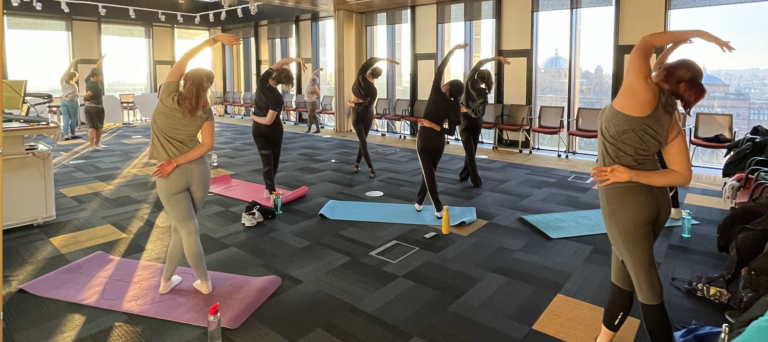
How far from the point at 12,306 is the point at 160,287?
892 millimetres

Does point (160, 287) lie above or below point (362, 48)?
below

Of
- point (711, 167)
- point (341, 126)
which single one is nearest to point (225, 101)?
point (341, 126)

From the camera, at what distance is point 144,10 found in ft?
48.6

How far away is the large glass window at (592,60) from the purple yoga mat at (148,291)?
7.77 metres

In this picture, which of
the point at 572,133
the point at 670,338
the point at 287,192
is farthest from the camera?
the point at 572,133

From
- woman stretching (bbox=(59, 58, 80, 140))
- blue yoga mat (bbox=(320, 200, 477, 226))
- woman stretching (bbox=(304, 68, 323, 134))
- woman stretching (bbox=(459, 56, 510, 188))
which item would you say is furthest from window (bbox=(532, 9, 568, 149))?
woman stretching (bbox=(59, 58, 80, 140))

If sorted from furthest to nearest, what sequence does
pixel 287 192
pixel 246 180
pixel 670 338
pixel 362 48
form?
pixel 362 48
pixel 246 180
pixel 287 192
pixel 670 338

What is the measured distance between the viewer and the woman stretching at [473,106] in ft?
20.0

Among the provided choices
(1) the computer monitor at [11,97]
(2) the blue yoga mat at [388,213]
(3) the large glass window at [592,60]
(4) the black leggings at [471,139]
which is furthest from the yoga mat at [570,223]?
(1) the computer monitor at [11,97]

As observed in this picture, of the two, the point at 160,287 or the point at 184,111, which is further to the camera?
the point at 160,287

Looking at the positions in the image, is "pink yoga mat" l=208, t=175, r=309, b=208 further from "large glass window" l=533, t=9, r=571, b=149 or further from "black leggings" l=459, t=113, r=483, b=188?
"large glass window" l=533, t=9, r=571, b=149

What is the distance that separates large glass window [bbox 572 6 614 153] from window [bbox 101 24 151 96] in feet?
43.7

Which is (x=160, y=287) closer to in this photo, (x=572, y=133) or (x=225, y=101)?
(x=572, y=133)

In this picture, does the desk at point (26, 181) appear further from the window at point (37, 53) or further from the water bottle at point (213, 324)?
the window at point (37, 53)
